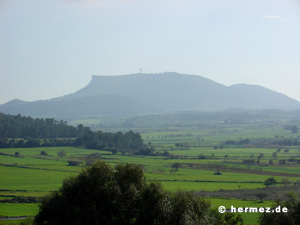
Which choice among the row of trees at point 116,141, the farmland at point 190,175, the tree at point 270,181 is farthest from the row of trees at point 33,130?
the tree at point 270,181

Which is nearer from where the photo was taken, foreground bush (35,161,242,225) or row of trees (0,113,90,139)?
foreground bush (35,161,242,225)

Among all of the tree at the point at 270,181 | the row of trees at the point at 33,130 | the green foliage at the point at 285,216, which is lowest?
the tree at the point at 270,181

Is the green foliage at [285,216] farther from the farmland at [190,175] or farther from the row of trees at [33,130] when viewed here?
the row of trees at [33,130]

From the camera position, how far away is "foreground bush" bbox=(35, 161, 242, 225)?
20.7 metres

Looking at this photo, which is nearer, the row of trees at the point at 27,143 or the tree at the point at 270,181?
the tree at the point at 270,181

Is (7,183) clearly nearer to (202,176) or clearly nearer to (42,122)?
(202,176)

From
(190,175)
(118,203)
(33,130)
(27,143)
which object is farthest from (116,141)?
(118,203)

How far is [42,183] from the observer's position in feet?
159

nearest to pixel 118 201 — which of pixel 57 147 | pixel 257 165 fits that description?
pixel 257 165

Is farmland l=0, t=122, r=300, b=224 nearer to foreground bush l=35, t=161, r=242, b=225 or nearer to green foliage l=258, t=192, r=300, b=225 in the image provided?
foreground bush l=35, t=161, r=242, b=225

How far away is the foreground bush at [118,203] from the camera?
20.7m

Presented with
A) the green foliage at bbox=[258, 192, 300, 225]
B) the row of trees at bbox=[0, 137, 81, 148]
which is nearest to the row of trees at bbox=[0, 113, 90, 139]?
the row of trees at bbox=[0, 137, 81, 148]

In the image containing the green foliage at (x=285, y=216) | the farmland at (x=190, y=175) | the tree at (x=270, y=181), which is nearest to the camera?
the green foliage at (x=285, y=216)

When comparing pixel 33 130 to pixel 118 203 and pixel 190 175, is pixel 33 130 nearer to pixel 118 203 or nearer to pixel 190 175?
pixel 190 175
